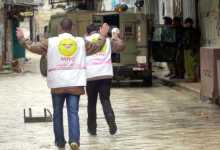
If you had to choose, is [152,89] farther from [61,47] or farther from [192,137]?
[61,47]

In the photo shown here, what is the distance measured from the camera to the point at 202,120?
1311cm

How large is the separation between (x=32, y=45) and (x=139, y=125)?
12.3 feet

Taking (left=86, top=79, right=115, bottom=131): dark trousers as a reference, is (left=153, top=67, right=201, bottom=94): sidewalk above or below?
below

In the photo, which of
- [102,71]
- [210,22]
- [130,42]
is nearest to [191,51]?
[210,22]

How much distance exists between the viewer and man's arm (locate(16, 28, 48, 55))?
30.2 feet

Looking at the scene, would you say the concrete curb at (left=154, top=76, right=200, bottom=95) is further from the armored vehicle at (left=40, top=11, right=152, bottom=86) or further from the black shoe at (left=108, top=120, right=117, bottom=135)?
the black shoe at (left=108, top=120, right=117, bottom=135)

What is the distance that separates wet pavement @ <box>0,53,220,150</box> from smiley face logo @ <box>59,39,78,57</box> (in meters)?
1.46

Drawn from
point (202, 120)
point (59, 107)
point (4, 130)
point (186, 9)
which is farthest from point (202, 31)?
point (59, 107)

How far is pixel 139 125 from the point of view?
490 inches

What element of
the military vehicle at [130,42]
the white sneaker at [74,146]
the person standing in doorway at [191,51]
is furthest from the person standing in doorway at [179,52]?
the white sneaker at [74,146]

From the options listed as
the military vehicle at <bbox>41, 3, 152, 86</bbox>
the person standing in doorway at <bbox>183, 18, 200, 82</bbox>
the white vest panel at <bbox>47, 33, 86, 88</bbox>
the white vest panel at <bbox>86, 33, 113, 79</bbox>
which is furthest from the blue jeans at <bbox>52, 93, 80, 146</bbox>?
the person standing in doorway at <bbox>183, 18, 200, 82</bbox>

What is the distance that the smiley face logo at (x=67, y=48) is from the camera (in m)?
9.45

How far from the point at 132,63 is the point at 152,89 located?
1.36 m

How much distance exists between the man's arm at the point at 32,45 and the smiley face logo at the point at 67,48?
22 cm
